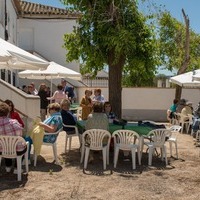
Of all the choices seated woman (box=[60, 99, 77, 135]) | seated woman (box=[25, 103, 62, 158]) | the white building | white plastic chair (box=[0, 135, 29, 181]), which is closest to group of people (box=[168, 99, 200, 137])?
seated woman (box=[60, 99, 77, 135])

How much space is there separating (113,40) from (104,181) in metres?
5.83

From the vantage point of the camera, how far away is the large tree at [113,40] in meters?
12.3

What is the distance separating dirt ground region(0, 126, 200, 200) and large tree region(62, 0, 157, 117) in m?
4.46

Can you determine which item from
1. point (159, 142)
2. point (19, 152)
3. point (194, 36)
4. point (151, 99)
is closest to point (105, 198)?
point (19, 152)

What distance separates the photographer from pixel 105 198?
20.5 ft

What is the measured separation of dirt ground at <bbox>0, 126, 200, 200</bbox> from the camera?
643cm

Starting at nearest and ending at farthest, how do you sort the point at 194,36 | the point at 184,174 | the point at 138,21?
the point at 184,174 < the point at 138,21 < the point at 194,36

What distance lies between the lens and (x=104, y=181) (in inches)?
286

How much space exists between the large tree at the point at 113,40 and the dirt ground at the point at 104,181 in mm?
4459

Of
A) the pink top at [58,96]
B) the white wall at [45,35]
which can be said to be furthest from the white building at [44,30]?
the pink top at [58,96]

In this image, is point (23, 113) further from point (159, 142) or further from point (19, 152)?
point (159, 142)

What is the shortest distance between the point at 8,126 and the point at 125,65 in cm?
741

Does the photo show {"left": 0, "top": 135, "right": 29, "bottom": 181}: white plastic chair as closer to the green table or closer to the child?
the green table

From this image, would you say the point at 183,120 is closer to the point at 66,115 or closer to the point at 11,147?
the point at 66,115
